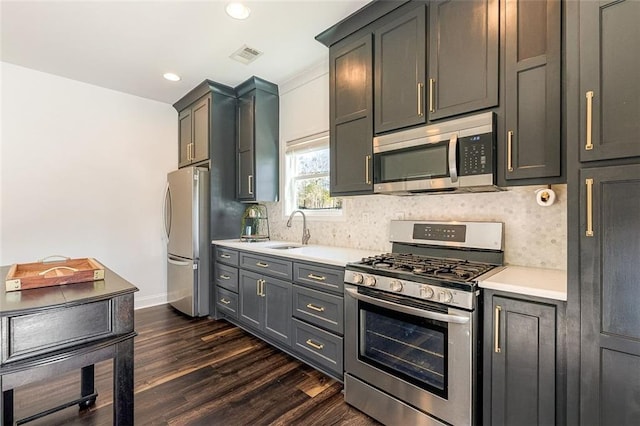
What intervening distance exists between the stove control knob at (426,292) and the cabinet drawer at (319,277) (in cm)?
63

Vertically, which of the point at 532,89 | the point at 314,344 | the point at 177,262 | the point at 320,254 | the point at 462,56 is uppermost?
the point at 462,56

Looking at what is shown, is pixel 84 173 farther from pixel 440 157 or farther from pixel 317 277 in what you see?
pixel 440 157

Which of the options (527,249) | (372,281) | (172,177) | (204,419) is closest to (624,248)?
(527,249)

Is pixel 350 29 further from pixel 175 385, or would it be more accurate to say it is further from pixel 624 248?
pixel 175 385

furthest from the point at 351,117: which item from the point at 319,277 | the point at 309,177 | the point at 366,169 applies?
the point at 319,277

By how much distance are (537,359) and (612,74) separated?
1.20 meters

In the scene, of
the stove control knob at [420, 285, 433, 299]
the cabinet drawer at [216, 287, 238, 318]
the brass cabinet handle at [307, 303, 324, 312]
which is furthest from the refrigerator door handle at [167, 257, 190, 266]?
the stove control knob at [420, 285, 433, 299]

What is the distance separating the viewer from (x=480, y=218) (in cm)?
202

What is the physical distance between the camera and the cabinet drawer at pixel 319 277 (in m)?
2.10

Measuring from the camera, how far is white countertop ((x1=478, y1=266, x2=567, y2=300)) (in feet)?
4.26

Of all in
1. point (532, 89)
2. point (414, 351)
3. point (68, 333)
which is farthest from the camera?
point (414, 351)

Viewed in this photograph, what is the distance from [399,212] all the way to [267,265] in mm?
1250

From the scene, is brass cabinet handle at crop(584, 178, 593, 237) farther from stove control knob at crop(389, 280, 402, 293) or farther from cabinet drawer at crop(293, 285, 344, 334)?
cabinet drawer at crop(293, 285, 344, 334)

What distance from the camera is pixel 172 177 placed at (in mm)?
3762
